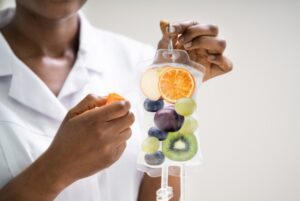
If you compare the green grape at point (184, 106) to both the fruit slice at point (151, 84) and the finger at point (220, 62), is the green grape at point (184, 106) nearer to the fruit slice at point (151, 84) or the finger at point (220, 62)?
the fruit slice at point (151, 84)

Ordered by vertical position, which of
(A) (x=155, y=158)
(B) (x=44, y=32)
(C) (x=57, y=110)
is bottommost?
(A) (x=155, y=158)

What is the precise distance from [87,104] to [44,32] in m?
0.26

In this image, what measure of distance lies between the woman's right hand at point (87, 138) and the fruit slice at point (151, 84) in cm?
3

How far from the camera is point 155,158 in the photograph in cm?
46

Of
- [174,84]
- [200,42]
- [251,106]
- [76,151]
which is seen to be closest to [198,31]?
[200,42]

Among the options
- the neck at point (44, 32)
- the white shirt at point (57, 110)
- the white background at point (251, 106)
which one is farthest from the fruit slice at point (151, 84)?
the white background at point (251, 106)

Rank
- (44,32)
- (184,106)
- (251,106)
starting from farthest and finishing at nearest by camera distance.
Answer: (251,106) < (44,32) < (184,106)

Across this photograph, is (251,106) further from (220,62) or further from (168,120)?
(168,120)

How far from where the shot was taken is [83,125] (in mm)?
464

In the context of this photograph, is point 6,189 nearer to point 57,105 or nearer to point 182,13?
point 57,105

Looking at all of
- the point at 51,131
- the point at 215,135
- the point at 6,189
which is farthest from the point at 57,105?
the point at 215,135

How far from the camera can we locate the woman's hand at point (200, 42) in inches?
21.4

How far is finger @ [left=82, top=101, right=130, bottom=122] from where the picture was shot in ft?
1.46

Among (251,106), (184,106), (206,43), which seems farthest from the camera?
(251,106)
